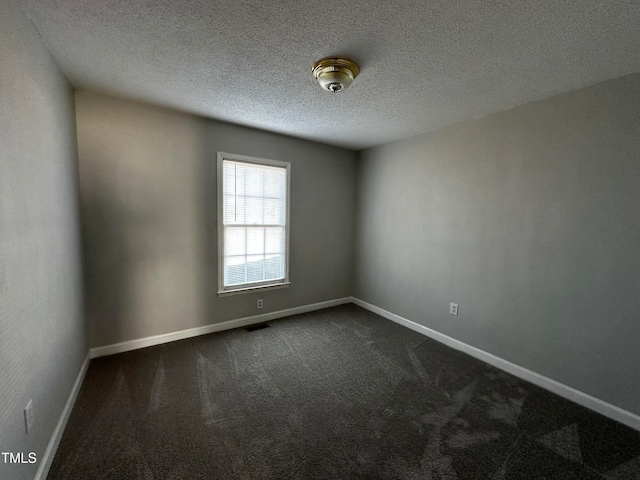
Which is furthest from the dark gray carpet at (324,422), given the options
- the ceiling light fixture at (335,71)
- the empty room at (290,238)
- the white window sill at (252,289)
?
the ceiling light fixture at (335,71)

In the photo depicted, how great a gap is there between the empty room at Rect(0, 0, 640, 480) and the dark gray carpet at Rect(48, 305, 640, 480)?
0.02 metres

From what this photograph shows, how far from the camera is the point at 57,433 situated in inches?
62.2

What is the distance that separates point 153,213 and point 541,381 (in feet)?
12.8

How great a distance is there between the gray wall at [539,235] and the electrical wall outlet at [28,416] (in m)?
3.32

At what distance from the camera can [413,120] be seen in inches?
111

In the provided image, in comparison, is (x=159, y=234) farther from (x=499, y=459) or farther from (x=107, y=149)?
(x=499, y=459)

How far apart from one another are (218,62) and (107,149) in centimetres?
149

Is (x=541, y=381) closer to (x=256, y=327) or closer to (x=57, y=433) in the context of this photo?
(x=256, y=327)

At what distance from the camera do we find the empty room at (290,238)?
141cm

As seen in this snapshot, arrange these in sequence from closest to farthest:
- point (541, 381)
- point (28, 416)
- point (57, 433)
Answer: point (28, 416), point (57, 433), point (541, 381)

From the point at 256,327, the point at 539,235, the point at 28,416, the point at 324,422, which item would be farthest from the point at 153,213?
Result: the point at 539,235

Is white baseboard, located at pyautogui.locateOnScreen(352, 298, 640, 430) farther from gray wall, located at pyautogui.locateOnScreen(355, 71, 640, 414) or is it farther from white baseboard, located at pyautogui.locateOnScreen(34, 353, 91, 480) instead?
white baseboard, located at pyautogui.locateOnScreen(34, 353, 91, 480)

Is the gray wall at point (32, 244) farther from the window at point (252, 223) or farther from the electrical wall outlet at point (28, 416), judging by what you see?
the window at point (252, 223)

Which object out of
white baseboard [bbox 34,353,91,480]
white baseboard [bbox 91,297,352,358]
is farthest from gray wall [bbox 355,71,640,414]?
white baseboard [bbox 34,353,91,480]
